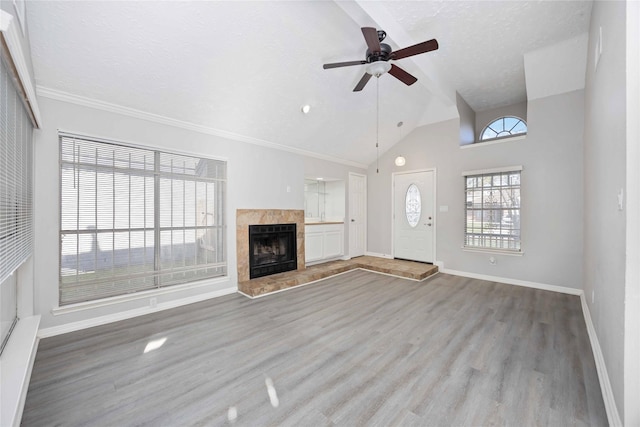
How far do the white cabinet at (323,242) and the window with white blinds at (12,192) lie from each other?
3926 mm

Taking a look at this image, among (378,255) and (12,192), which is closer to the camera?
(12,192)

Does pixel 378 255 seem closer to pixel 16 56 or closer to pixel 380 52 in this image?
pixel 380 52

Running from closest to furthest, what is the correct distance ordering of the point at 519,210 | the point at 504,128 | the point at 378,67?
the point at 378,67 < the point at 519,210 < the point at 504,128

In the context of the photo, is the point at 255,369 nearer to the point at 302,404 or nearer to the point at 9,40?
the point at 302,404

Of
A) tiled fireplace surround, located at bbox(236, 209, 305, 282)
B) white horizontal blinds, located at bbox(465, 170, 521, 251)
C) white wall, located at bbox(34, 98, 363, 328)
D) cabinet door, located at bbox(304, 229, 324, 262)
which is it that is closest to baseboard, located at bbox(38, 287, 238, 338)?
white wall, located at bbox(34, 98, 363, 328)

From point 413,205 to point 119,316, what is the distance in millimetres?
5560

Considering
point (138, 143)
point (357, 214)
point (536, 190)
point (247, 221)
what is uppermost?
point (138, 143)

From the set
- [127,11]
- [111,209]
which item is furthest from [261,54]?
[111,209]

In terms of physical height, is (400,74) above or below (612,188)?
above

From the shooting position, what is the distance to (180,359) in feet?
7.59

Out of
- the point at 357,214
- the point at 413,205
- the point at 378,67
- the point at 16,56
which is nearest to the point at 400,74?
the point at 378,67

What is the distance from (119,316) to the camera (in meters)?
3.10

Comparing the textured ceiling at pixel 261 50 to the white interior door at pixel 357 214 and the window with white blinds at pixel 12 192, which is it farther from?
the white interior door at pixel 357 214

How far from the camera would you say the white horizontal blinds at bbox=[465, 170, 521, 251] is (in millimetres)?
4659
